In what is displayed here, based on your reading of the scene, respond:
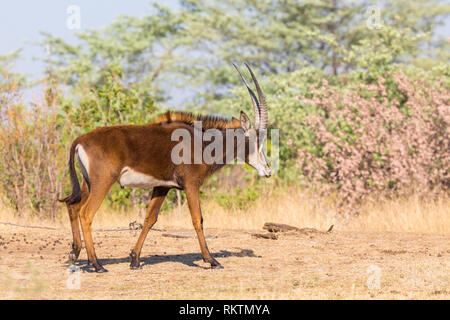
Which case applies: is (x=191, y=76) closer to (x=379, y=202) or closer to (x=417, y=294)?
(x=379, y=202)

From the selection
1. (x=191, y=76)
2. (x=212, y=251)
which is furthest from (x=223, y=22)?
(x=212, y=251)

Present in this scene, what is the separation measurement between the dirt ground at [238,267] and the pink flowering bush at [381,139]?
3.16 meters

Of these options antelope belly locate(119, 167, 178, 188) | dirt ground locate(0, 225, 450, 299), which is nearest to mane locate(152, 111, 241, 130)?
antelope belly locate(119, 167, 178, 188)

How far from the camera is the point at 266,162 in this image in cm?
878

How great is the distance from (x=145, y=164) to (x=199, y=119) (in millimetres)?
1094

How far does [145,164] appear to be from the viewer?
8.16 meters

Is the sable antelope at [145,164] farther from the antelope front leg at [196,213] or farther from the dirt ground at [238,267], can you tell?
the dirt ground at [238,267]

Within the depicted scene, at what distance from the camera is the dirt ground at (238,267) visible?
672 cm

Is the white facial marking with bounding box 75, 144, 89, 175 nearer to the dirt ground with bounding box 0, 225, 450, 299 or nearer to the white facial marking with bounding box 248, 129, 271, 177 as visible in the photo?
the dirt ground with bounding box 0, 225, 450, 299

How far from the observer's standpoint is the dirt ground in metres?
6.72

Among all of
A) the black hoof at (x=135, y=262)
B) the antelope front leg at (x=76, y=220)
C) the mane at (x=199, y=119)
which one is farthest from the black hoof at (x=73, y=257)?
the mane at (x=199, y=119)

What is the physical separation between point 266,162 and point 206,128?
87 centimetres

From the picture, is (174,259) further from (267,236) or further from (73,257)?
(267,236)

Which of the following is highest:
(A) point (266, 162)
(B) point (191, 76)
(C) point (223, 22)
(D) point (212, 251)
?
(C) point (223, 22)
